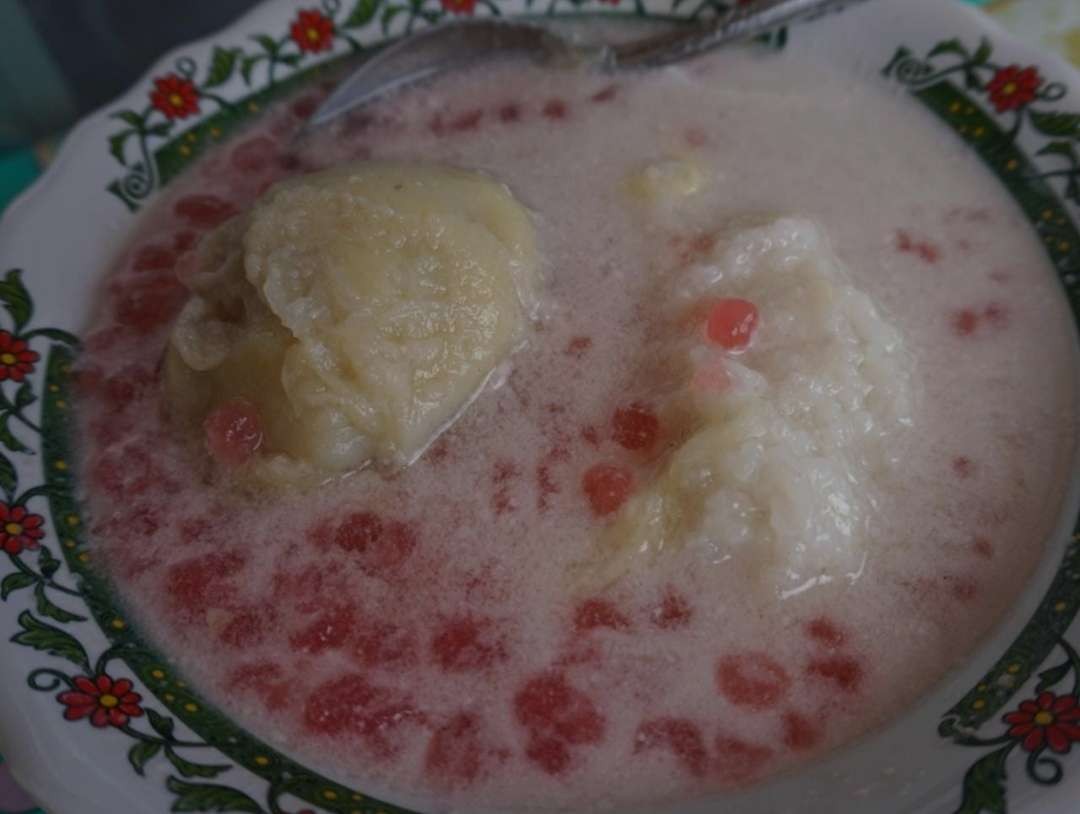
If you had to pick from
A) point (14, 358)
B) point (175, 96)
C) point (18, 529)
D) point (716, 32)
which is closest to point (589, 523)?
Result: point (18, 529)

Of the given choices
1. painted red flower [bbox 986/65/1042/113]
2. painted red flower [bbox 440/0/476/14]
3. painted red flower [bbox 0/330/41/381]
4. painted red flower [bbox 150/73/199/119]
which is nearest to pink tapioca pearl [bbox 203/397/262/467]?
painted red flower [bbox 0/330/41/381]

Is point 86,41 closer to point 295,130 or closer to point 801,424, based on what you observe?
point 295,130

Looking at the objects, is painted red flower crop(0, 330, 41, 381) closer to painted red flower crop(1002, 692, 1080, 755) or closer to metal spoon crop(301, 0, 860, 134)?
metal spoon crop(301, 0, 860, 134)

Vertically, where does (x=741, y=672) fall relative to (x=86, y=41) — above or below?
below

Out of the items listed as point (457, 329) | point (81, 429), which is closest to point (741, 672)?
point (457, 329)

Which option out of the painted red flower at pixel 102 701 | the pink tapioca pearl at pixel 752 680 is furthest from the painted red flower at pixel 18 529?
the pink tapioca pearl at pixel 752 680
